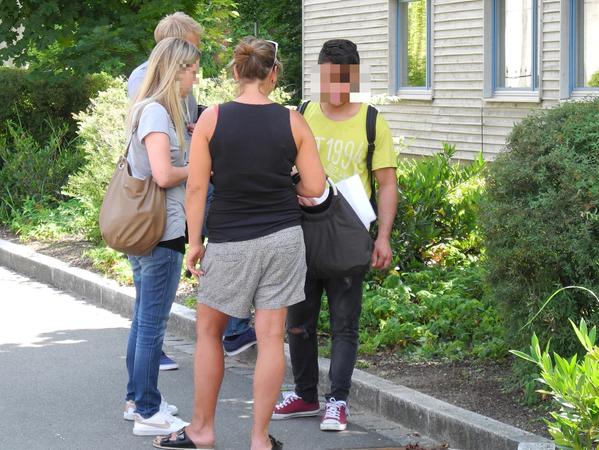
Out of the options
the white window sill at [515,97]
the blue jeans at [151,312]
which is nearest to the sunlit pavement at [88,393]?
the blue jeans at [151,312]

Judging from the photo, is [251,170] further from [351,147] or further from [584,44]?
[584,44]

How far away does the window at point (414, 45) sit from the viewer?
1803 cm

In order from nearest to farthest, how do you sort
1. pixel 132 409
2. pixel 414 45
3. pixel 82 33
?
pixel 132 409
pixel 82 33
pixel 414 45

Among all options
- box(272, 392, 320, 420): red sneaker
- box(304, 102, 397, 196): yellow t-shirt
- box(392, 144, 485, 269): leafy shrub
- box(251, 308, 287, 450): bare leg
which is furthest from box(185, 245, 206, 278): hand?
box(392, 144, 485, 269): leafy shrub

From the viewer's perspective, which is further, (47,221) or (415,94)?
(415,94)

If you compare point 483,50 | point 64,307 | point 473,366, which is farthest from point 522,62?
point 473,366

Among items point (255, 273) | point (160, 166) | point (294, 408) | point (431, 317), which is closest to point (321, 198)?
point (255, 273)

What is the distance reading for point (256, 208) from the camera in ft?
16.3

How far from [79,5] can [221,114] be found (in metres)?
11.3

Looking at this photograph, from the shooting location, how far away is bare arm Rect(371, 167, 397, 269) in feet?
18.7

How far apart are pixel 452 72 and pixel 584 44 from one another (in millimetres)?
2825

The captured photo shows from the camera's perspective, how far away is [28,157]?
14453 millimetres

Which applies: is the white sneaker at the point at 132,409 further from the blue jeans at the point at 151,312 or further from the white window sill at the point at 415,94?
the white window sill at the point at 415,94

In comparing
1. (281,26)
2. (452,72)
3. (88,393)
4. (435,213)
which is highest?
(281,26)
